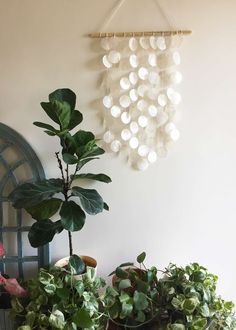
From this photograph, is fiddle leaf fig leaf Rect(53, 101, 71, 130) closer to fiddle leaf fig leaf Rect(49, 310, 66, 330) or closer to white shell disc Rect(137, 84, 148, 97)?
white shell disc Rect(137, 84, 148, 97)

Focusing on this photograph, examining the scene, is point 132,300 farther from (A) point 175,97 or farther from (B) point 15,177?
(A) point 175,97

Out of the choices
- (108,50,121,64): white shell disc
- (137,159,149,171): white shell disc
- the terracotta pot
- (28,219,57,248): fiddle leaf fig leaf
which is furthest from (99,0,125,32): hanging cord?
the terracotta pot

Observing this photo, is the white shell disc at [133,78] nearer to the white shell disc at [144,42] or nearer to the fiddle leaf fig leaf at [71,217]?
the white shell disc at [144,42]

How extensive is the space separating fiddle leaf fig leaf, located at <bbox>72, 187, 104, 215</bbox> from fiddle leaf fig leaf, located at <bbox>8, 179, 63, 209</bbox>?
0.32 feet

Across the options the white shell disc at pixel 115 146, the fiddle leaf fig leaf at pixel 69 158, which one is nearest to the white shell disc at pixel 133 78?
the white shell disc at pixel 115 146

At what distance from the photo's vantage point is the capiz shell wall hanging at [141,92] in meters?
1.62

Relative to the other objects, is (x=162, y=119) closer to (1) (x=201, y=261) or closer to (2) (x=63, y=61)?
(2) (x=63, y=61)

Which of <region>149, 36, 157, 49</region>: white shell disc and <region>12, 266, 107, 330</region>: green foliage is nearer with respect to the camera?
<region>12, 266, 107, 330</region>: green foliage

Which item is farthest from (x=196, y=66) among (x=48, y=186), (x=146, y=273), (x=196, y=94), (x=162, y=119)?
(x=146, y=273)

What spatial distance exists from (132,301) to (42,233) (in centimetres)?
50

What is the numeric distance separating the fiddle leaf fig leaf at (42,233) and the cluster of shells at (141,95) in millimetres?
495

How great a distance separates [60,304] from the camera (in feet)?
4.41

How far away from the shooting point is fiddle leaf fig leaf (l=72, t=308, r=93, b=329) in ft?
4.20

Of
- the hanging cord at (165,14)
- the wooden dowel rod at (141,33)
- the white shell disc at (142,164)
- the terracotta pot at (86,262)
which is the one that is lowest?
the terracotta pot at (86,262)
